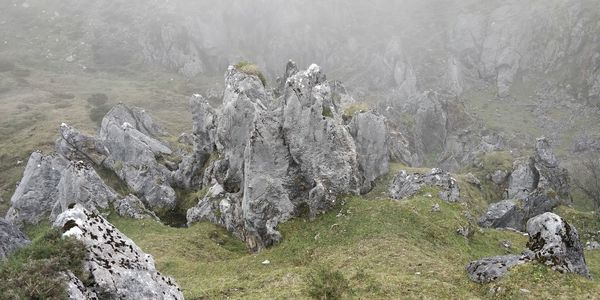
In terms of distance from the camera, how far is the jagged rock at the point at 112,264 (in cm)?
1734

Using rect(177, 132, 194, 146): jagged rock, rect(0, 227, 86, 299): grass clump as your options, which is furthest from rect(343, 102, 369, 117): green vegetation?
rect(0, 227, 86, 299): grass clump

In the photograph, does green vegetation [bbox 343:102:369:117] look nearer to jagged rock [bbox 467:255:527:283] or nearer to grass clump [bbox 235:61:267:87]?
grass clump [bbox 235:61:267:87]

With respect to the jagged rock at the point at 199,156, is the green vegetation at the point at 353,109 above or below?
above

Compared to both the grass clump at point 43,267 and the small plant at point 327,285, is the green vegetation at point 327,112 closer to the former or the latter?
the small plant at point 327,285

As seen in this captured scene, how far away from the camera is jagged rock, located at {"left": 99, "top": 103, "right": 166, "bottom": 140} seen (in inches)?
2987

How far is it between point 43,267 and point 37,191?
39001mm

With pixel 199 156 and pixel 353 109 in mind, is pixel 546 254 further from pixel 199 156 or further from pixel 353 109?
pixel 353 109

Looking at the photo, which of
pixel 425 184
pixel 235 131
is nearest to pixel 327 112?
pixel 235 131

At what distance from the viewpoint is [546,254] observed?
2395 centimetres

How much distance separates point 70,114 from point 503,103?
105 m

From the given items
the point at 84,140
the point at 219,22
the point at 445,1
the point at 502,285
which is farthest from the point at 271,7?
the point at 502,285

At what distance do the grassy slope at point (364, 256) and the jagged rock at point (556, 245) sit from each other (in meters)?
1.13

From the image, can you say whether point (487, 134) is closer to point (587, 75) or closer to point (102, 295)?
point (587, 75)

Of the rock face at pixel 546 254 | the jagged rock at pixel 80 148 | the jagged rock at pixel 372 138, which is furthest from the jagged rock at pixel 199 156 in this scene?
the rock face at pixel 546 254
